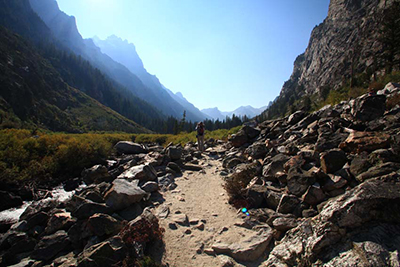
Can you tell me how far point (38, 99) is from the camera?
9400 cm

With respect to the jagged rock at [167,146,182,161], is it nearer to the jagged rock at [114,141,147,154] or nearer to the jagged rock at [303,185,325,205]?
the jagged rock at [114,141,147,154]

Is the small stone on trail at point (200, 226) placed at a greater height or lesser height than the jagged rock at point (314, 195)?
lesser

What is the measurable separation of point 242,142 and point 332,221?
11.4 meters

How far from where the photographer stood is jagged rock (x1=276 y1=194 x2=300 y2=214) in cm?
514

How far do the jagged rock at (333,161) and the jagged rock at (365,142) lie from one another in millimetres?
473

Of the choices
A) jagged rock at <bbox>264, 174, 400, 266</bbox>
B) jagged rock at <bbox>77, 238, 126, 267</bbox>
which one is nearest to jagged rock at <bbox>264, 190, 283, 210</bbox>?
jagged rock at <bbox>264, 174, 400, 266</bbox>

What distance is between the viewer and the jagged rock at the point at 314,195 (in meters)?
4.82

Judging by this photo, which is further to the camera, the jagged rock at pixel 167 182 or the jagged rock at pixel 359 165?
the jagged rock at pixel 167 182

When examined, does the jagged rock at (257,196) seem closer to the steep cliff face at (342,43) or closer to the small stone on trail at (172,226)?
the small stone on trail at (172,226)

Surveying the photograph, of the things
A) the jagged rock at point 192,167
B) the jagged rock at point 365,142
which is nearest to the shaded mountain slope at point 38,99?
the jagged rock at point 192,167

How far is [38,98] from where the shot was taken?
3730 inches

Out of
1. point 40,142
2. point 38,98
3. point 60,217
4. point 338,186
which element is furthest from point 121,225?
point 38,98

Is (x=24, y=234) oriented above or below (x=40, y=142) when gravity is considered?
above

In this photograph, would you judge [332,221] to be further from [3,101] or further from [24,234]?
[3,101]
